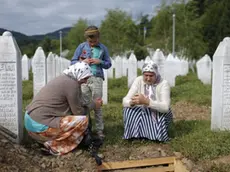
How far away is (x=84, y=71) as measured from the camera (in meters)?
3.81

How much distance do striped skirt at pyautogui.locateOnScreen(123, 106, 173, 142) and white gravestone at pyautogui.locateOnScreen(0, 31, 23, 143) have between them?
152cm

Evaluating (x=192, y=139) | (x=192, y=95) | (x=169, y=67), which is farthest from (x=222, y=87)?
(x=169, y=67)

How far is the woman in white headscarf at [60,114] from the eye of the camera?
3774 mm

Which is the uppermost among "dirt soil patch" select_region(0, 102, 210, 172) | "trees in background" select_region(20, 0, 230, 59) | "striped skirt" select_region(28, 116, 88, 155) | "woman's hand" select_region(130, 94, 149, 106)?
"trees in background" select_region(20, 0, 230, 59)

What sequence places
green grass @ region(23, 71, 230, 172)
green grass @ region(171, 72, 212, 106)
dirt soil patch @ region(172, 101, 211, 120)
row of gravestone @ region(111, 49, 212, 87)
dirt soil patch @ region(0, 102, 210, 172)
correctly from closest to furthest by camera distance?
dirt soil patch @ region(0, 102, 210, 172)
green grass @ region(23, 71, 230, 172)
dirt soil patch @ region(172, 101, 211, 120)
green grass @ region(171, 72, 212, 106)
row of gravestone @ region(111, 49, 212, 87)

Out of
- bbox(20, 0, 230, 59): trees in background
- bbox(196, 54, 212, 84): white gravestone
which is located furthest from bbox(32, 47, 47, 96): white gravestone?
bbox(20, 0, 230, 59): trees in background

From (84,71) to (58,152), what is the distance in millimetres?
1054

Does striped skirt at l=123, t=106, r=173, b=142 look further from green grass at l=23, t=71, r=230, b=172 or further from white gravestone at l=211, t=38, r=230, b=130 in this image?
white gravestone at l=211, t=38, r=230, b=130

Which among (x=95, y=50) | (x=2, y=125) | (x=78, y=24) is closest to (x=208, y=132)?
(x=95, y=50)

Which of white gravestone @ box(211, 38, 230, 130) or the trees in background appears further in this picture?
the trees in background

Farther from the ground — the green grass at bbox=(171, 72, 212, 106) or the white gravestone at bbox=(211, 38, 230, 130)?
the white gravestone at bbox=(211, 38, 230, 130)

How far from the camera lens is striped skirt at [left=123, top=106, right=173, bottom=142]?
4430 millimetres

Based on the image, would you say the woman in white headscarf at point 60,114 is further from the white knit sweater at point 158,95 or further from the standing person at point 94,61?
the white knit sweater at point 158,95

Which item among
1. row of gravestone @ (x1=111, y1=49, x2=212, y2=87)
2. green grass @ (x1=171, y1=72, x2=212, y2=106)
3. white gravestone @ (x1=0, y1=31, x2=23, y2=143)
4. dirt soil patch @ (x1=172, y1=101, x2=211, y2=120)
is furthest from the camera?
row of gravestone @ (x1=111, y1=49, x2=212, y2=87)
